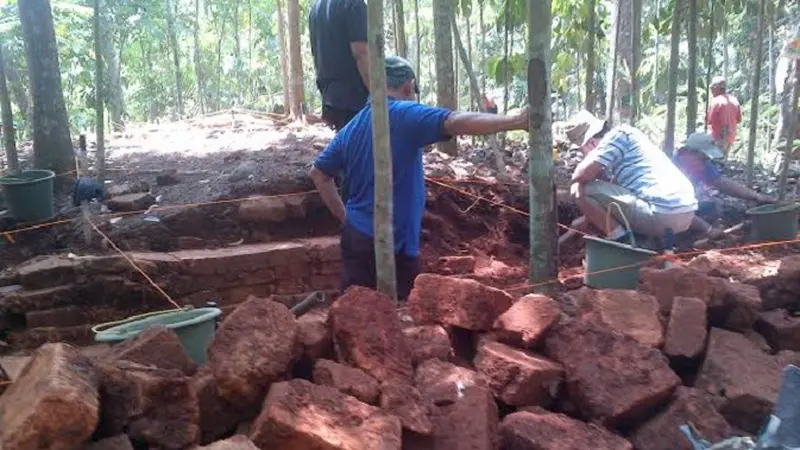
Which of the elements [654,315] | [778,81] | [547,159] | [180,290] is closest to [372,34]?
[547,159]

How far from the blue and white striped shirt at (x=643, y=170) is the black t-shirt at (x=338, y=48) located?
1.64 m

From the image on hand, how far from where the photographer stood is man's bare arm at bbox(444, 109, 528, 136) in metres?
2.84

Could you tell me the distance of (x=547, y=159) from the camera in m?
3.01

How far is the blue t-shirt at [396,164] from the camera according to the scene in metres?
3.20

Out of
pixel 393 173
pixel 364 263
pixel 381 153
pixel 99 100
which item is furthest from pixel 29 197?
pixel 381 153

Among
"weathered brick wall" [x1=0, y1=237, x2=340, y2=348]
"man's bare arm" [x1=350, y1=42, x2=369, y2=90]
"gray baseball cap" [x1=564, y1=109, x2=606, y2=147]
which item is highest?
"man's bare arm" [x1=350, y1=42, x2=369, y2=90]

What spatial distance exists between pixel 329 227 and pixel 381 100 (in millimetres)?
2994

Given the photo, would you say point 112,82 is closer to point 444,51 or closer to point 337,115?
point 444,51

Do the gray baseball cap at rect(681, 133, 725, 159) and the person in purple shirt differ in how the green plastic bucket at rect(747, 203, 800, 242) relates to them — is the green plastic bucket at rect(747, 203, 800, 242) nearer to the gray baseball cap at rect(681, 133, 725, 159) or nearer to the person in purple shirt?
the person in purple shirt

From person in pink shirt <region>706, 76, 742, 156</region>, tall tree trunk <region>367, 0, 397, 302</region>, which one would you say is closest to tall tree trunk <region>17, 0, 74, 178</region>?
tall tree trunk <region>367, 0, 397, 302</region>

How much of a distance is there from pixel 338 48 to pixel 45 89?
3253 mm

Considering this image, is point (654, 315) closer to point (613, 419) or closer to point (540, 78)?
point (613, 419)

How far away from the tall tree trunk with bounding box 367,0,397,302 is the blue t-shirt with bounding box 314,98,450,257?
1.49 ft

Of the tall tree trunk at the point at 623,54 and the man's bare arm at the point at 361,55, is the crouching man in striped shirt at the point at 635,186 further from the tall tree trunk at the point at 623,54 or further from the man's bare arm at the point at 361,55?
the tall tree trunk at the point at 623,54
